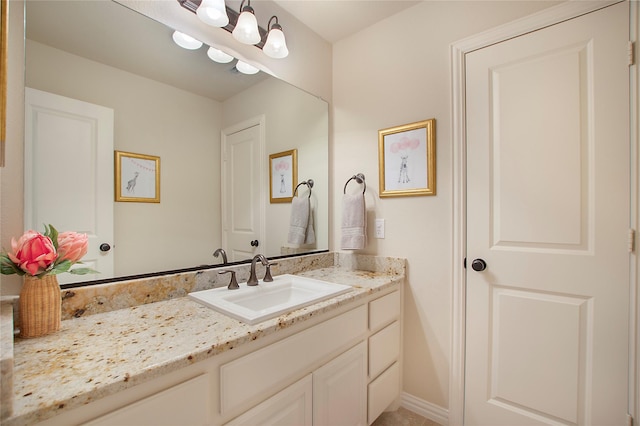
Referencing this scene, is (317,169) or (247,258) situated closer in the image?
(247,258)

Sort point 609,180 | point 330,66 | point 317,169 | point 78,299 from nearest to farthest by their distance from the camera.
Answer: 1. point 78,299
2. point 609,180
3. point 317,169
4. point 330,66

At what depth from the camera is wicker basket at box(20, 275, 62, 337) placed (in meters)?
0.80

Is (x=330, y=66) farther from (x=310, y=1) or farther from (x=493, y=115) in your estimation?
(x=493, y=115)

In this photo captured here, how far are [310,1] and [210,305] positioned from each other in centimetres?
176

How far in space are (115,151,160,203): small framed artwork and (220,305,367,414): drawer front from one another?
79 centimetres

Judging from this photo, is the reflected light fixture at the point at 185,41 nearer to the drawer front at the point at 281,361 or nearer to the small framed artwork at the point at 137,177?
the small framed artwork at the point at 137,177

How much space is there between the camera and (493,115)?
1.46m

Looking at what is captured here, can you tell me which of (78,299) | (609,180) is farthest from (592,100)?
(78,299)

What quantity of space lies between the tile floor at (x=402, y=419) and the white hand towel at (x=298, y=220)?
1.15m

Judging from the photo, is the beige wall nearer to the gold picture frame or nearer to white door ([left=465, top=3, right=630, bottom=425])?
white door ([left=465, top=3, right=630, bottom=425])

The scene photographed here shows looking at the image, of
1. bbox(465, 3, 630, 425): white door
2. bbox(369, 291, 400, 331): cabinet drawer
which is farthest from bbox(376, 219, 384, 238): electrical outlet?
bbox(465, 3, 630, 425): white door

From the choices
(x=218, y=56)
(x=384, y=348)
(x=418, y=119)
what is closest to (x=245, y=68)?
(x=218, y=56)

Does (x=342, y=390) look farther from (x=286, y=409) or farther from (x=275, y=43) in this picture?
(x=275, y=43)

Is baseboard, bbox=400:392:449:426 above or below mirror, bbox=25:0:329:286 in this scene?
below
